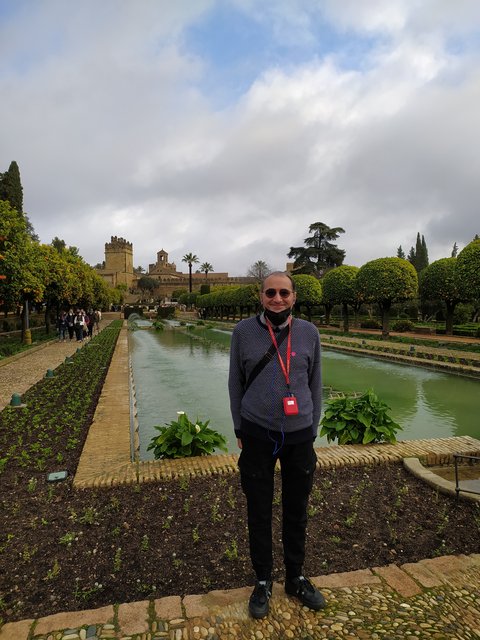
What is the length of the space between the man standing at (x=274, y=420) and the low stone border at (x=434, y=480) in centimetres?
179

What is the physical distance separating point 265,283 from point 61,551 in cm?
220

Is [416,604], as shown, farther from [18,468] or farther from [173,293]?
[173,293]

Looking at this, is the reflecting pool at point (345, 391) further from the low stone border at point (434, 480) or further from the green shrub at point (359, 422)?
the low stone border at point (434, 480)

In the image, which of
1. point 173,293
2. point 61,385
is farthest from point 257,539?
point 173,293

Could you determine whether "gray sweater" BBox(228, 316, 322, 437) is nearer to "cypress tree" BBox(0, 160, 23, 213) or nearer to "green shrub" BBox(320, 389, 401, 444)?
"green shrub" BBox(320, 389, 401, 444)

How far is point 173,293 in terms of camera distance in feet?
277

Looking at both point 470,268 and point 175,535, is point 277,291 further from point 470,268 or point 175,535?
point 470,268

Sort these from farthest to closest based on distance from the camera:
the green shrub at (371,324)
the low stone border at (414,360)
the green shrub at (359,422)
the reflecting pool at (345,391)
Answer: the green shrub at (371,324), the low stone border at (414,360), the reflecting pool at (345,391), the green shrub at (359,422)

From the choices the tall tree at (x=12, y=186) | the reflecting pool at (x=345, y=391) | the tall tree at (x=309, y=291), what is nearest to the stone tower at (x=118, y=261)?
A: the tall tree at (x=12, y=186)

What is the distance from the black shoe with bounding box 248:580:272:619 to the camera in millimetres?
2043

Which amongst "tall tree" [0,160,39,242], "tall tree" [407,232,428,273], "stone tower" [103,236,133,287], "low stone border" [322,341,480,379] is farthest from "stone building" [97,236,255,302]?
"low stone border" [322,341,480,379]

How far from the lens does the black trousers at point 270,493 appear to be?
212 centimetres

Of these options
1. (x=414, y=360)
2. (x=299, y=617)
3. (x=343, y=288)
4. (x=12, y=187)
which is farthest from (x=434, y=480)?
(x=12, y=187)

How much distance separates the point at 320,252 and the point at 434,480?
42694 millimetres
